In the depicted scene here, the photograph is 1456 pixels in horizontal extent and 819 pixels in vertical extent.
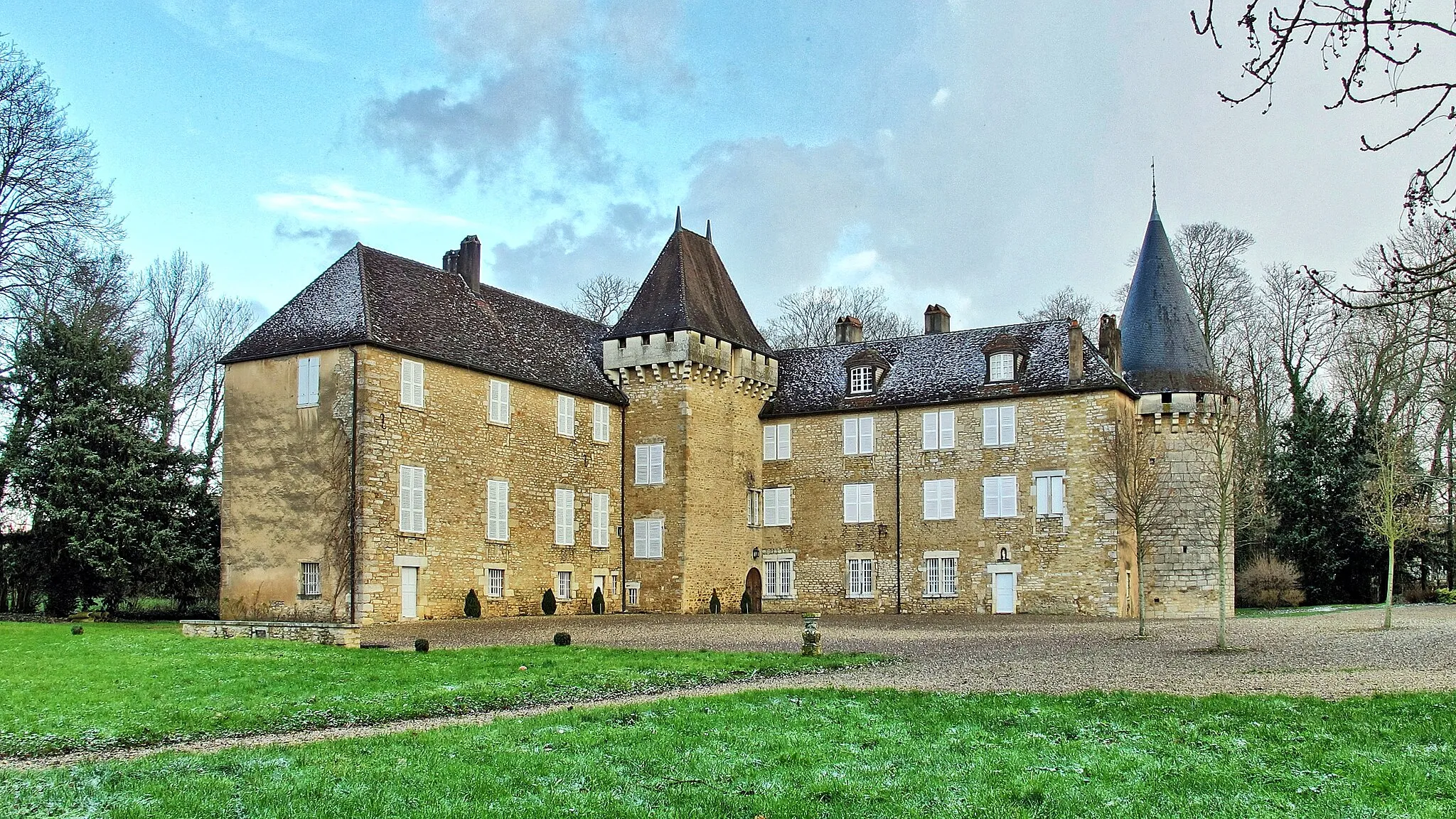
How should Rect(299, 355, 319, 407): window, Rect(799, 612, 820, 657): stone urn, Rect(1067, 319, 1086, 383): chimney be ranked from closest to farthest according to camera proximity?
Rect(799, 612, 820, 657): stone urn
Rect(299, 355, 319, 407): window
Rect(1067, 319, 1086, 383): chimney

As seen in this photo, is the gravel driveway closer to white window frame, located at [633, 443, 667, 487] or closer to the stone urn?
the stone urn

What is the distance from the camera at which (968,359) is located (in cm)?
3494

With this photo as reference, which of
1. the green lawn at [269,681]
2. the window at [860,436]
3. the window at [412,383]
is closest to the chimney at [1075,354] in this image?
the window at [860,436]

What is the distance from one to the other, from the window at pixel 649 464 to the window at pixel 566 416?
227cm

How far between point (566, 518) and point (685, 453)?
3697 millimetres

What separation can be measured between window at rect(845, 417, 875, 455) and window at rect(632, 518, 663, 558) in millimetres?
5907

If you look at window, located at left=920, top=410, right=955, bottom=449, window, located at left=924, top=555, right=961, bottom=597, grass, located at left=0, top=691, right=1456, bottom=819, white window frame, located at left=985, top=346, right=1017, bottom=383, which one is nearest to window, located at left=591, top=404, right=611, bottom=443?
window, located at left=920, top=410, right=955, bottom=449

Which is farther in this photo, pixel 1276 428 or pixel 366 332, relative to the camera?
pixel 1276 428

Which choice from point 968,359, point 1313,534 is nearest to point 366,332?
point 968,359

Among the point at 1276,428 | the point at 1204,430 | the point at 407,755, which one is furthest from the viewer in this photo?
the point at 1276,428

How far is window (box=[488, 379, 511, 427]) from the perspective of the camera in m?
30.0

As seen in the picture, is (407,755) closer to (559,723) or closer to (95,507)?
(559,723)

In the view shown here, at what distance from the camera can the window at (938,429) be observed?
34000mm

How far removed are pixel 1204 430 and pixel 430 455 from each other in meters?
20.1
